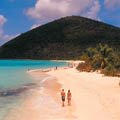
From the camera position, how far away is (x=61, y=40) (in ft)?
582

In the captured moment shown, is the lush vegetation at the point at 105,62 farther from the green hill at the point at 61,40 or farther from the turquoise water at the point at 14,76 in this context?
the green hill at the point at 61,40

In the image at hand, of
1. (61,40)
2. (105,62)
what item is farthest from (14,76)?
(61,40)

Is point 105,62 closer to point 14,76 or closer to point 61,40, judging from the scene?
point 14,76

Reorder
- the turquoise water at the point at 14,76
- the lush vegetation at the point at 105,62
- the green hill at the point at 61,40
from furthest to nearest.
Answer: the green hill at the point at 61,40 → the lush vegetation at the point at 105,62 → the turquoise water at the point at 14,76

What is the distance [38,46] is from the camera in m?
178

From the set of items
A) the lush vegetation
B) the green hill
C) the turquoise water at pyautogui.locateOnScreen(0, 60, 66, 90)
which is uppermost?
the green hill

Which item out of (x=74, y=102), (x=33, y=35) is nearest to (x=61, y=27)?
(x=33, y=35)

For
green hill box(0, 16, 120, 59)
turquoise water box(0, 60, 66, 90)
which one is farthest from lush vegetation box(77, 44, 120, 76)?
green hill box(0, 16, 120, 59)

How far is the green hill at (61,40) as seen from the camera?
170375mm

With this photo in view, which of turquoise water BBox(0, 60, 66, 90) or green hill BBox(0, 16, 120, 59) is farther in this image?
green hill BBox(0, 16, 120, 59)

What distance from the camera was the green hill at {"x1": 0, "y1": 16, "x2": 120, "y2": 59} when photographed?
170m

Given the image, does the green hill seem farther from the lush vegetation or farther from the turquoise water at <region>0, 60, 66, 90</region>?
the lush vegetation

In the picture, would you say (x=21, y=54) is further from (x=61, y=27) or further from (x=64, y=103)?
(x=64, y=103)

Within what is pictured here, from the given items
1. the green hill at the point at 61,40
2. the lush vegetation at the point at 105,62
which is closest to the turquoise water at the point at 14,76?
the lush vegetation at the point at 105,62
